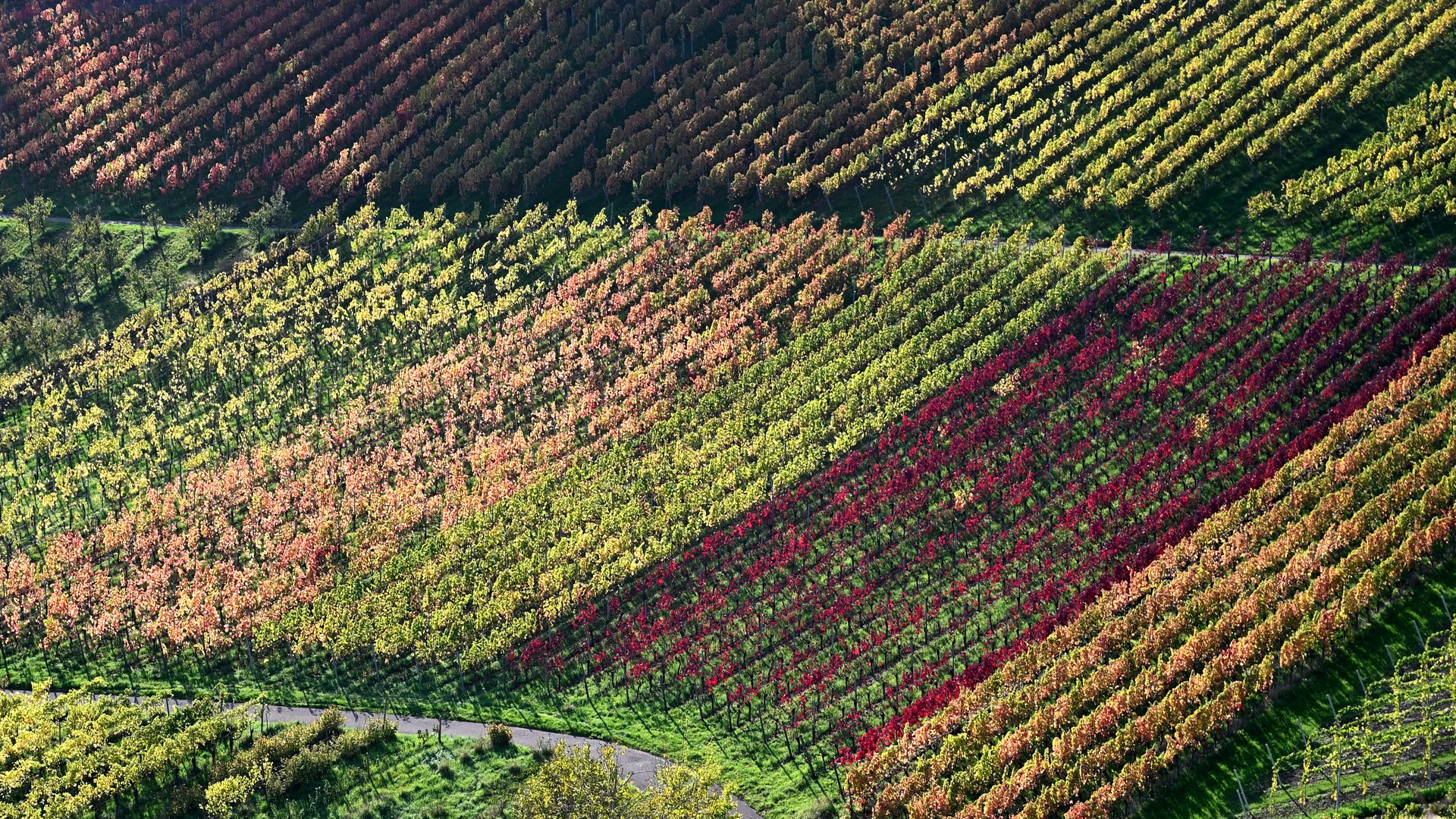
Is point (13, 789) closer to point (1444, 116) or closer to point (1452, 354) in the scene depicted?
point (1452, 354)

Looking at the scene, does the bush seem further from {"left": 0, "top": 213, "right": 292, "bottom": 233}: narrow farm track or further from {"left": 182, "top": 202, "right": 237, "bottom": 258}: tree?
{"left": 182, "top": 202, "right": 237, "bottom": 258}: tree

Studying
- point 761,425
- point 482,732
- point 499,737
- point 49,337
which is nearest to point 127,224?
point 49,337

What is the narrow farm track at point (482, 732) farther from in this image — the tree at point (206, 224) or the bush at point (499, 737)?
the tree at point (206, 224)

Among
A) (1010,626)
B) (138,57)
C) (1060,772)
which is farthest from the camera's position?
(138,57)

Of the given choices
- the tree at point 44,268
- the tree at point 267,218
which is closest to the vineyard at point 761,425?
the tree at point 44,268

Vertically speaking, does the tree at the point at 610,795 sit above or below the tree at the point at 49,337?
below

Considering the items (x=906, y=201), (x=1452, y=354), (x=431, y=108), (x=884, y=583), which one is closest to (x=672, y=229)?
(x=906, y=201)
